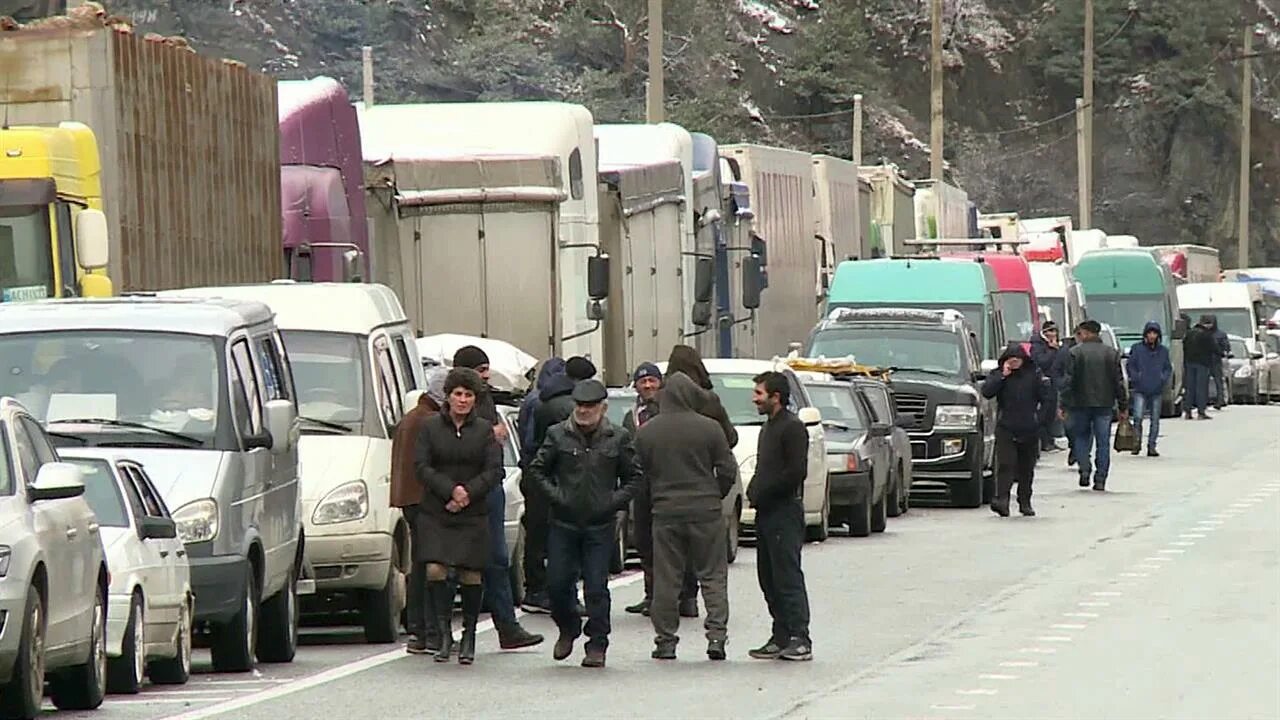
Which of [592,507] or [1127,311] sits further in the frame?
[1127,311]

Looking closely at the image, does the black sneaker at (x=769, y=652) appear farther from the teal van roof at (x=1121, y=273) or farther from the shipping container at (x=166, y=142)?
the teal van roof at (x=1121, y=273)

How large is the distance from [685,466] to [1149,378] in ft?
79.7

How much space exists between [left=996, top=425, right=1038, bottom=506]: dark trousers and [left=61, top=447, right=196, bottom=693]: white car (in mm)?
14656

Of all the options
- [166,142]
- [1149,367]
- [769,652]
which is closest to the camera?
[769,652]

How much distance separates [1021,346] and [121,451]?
49.1ft

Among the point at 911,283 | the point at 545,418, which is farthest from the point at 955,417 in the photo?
the point at 545,418

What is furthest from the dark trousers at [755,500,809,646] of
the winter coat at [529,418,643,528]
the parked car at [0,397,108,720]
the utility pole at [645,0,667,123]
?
the utility pole at [645,0,667,123]

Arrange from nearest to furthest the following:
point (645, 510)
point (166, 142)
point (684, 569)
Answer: point (684, 569)
point (645, 510)
point (166, 142)

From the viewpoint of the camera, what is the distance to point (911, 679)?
47.7ft

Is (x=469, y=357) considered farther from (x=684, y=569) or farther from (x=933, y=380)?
(x=933, y=380)

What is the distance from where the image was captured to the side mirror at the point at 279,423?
15344 millimetres

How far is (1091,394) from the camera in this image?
3219 centimetres

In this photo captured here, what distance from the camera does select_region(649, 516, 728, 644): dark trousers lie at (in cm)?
1579

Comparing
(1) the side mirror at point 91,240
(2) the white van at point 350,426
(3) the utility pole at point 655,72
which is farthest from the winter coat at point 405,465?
(3) the utility pole at point 655,72
